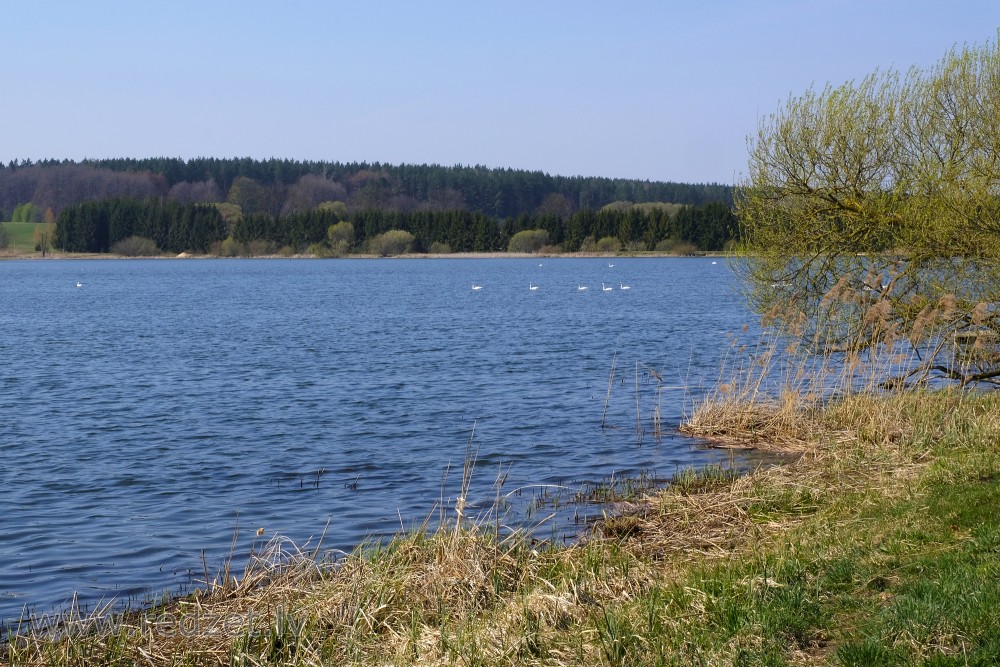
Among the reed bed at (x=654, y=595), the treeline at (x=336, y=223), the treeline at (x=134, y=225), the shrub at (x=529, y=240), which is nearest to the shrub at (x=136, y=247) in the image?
the treeline at (x=134, y=225)

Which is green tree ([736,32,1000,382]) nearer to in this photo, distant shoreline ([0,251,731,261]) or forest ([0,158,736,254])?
forest ([0,158,736,254])

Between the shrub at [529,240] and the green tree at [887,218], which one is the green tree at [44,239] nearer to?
the shrub at [529,240]

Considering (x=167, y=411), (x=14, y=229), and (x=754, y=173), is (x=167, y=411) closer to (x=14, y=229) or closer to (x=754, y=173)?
(x=754, y=173)

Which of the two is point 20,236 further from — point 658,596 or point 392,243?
point 658,596

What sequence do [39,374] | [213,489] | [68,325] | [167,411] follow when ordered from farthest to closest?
[68,325]
[39,374]
[167,411]
[213,489]

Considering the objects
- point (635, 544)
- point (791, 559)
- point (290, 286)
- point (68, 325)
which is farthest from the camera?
point (290, 286)

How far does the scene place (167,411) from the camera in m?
20.3

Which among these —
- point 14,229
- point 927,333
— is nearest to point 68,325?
point 927,333

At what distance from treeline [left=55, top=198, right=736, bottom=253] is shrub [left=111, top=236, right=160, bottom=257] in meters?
0.75

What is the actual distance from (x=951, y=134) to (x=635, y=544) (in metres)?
10.5

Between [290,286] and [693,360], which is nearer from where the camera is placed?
[693,360]

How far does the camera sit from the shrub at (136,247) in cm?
15275

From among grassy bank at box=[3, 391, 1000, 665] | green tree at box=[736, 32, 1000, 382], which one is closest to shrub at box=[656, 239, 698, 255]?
green tree at box=[736, 32, 1000, 382]

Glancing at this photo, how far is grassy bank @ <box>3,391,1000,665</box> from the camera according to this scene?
230 inches
